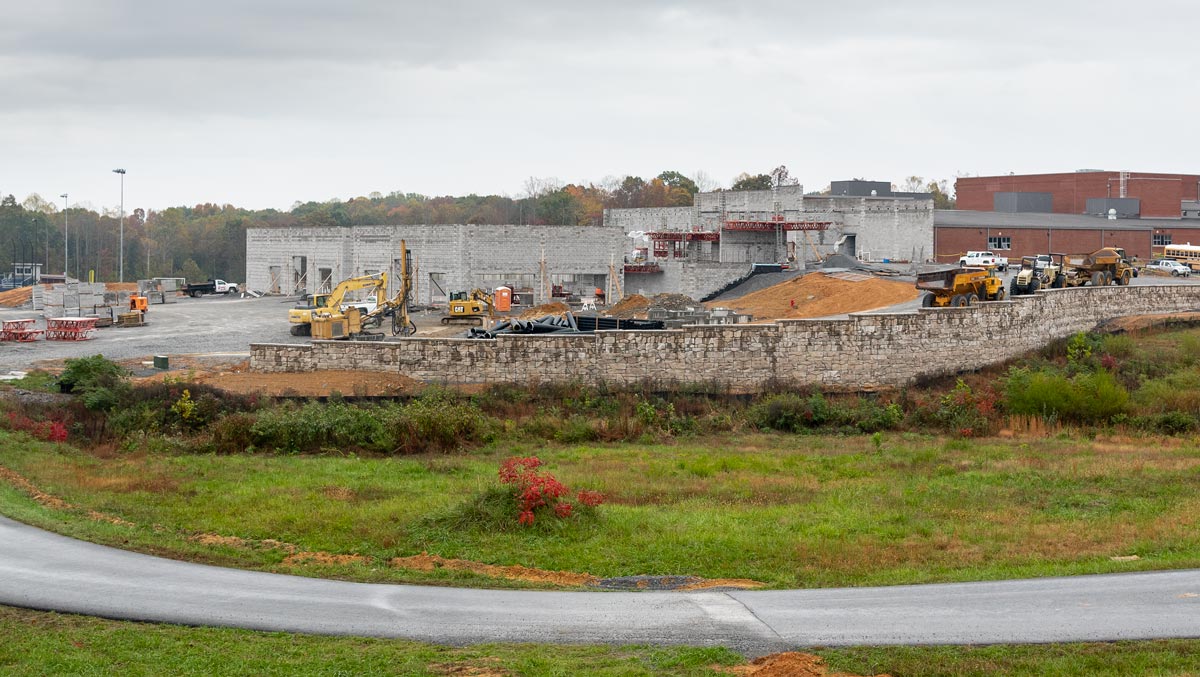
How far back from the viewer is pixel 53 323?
50312 millimetres

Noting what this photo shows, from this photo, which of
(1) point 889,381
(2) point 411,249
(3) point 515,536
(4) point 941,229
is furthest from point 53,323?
(4) point 941,229

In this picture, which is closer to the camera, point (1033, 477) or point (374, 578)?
point (374, 578)

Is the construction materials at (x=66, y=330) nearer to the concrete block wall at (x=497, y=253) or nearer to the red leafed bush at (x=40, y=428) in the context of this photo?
the concrete block wall at (x=497, y=253)

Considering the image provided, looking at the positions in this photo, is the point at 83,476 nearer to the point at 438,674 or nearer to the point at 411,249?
the point at 438,674

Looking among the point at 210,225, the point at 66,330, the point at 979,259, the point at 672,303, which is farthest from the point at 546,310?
the point at 210,225

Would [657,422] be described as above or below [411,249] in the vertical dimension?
below

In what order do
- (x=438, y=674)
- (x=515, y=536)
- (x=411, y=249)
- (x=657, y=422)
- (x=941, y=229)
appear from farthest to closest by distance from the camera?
1. (x=941, y=229)
2. (x=411, y=249)
3. (x=657, y=422)
4. (x=515, y=536)
5. (x=438, y=674)

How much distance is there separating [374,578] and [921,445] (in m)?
18.5

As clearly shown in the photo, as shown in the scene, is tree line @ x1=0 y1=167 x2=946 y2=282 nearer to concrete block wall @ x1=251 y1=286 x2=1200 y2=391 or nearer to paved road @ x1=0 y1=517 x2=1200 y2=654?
concrete block wall @ x1=251 y1=286 x2=1200 y2=391

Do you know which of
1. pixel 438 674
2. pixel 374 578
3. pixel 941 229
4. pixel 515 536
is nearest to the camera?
pixel 438 674

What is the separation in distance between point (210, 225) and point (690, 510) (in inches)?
4643

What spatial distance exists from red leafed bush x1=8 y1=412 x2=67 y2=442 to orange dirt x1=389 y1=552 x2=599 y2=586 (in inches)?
590

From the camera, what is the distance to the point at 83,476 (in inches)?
908

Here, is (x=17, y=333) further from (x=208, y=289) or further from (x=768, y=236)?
(x=768, y=236)
